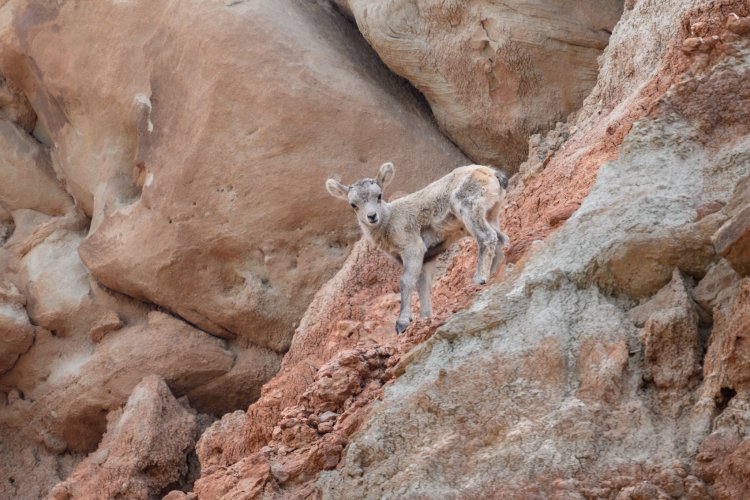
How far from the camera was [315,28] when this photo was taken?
50.1 feet

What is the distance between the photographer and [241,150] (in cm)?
1468

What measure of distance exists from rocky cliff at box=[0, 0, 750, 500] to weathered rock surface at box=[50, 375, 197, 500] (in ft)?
0.12

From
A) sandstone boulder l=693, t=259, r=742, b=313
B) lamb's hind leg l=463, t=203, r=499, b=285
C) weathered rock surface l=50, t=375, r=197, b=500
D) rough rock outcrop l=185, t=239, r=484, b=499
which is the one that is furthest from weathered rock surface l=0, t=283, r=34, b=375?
sandstone boulder l=693, t=259, r=742, b=313

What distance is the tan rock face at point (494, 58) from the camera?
44.5ft

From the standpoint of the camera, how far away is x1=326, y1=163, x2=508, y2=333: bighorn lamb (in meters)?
10.3

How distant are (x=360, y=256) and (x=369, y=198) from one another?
1.84 meters

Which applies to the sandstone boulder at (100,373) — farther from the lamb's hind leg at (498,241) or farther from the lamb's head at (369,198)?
the lamb's hind leg at (498,241)

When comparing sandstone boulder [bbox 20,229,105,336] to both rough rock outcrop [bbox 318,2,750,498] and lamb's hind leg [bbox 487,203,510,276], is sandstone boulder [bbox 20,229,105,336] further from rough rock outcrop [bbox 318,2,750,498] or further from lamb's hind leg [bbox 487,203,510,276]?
rough rock outcrop [bbox 318,2,750,498]

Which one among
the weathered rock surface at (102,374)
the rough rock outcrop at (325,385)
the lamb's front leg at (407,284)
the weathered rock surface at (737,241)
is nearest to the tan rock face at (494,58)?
the rough rock outcrop at (325,385)

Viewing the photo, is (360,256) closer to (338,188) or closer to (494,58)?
(338,188)

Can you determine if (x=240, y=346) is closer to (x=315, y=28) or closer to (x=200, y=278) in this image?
(x=200, y=278)

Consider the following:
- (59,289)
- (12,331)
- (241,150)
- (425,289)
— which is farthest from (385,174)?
(12,331)

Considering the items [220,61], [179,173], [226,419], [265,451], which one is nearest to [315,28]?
[220,61]

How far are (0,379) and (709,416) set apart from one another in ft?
37.9
